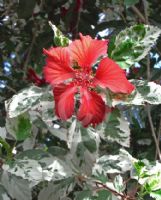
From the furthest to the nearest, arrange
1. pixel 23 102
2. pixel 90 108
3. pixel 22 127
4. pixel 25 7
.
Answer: pixel 25 7, pixel 22 127, pixel 23 102, pixel 90 108

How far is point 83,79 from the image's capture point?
2.88 feet

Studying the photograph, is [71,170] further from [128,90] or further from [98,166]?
[128,90]

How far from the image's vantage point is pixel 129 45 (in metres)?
0.97

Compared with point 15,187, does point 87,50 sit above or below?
above

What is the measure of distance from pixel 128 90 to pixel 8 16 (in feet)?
5.15

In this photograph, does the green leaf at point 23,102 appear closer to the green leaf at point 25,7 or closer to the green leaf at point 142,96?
the green leaf at point 142,96

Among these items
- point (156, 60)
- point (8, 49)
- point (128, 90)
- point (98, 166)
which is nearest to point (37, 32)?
point (8, 49)

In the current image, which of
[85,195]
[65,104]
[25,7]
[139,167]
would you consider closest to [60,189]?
[85,195]

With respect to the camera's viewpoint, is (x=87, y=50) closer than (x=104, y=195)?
Yes

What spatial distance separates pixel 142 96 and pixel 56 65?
0.20 m

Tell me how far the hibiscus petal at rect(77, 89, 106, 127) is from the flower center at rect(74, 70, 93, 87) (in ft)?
0.05

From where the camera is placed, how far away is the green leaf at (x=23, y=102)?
3.10 feet

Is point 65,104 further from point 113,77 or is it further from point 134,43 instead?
point 134,43

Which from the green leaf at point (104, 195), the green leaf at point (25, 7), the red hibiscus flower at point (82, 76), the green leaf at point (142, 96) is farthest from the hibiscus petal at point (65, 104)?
the green leaf at point (25, 7)
